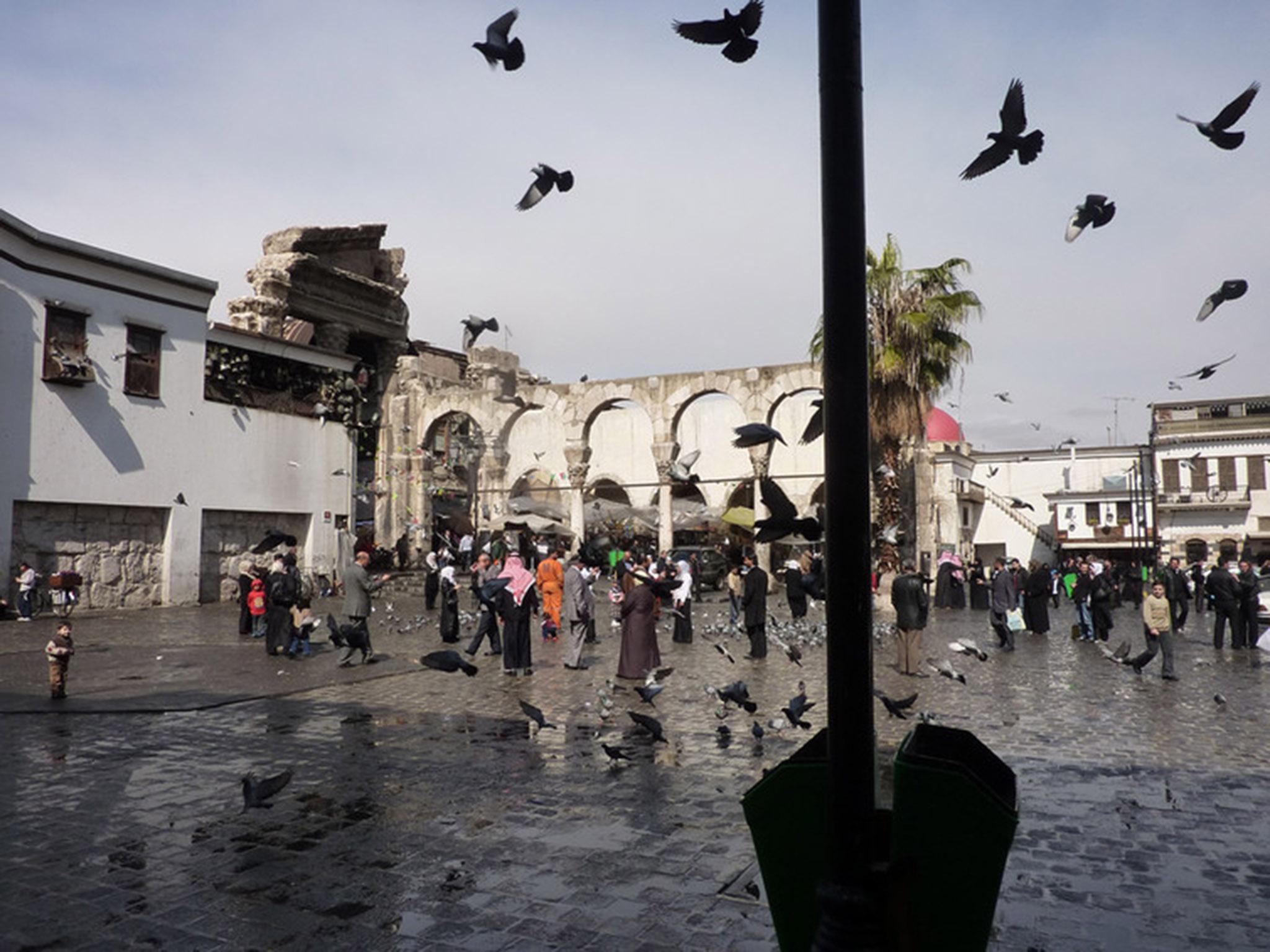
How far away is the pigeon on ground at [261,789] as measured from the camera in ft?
18.1

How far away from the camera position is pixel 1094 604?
17312mm

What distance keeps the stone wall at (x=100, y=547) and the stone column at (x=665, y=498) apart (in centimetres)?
1762

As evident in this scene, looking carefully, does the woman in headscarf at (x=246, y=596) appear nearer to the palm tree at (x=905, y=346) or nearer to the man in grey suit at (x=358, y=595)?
the man in grey suit at (x=358, y=595)

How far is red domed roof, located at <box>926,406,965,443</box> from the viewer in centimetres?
4931

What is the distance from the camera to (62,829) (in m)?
5.56

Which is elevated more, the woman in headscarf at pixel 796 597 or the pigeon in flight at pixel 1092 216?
the pigeon in flight at pixel 1092 216

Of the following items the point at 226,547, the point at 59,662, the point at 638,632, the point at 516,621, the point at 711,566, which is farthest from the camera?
the point at 711,566

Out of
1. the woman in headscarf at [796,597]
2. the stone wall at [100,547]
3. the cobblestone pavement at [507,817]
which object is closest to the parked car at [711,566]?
the woman in headscarf at [796,597]

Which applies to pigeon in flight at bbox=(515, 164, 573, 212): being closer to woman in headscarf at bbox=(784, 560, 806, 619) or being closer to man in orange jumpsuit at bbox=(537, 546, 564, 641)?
man in orange jumpsuit at bbox=(537, 546, 564, 641)

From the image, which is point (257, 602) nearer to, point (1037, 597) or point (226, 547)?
point (226, 547)

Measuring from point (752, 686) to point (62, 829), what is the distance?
7.80m

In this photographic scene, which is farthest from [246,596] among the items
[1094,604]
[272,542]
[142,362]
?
[1094,604]

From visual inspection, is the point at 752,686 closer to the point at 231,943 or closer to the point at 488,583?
the point at 488,583

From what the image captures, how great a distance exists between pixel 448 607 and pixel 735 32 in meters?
13.0
